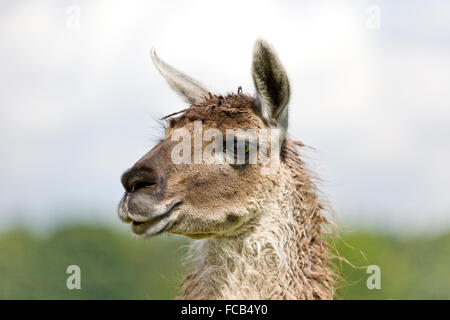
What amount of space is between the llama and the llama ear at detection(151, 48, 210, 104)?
548 millimetres

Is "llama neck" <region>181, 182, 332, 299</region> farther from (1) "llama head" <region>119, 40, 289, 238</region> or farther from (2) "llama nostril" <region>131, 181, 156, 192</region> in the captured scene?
(2) "llama nostril" <region>131, 181, 156, 192</region>

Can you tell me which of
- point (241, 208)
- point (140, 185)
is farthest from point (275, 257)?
point (140, 185)

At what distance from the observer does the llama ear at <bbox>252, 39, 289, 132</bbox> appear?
496 centimetres

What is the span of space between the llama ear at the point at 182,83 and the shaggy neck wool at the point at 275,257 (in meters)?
1.12

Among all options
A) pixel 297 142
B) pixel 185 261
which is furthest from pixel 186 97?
pixel 185 261

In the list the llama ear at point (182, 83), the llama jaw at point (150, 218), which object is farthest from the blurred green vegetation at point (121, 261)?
the llama jaw at point (150, 218)

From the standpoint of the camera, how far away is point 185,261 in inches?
220

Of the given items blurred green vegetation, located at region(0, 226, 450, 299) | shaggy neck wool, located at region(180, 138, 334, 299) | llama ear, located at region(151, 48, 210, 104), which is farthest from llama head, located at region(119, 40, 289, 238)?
blurred green vegetation, located at region(0, 226, 450, 299)

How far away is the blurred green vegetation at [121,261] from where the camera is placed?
14202 millimetres

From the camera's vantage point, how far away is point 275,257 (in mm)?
4961

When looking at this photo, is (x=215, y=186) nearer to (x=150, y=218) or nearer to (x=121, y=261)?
(x=150, y=218)

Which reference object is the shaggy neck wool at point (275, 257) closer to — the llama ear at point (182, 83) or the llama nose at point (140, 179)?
the llama nose at point (140, 179)
